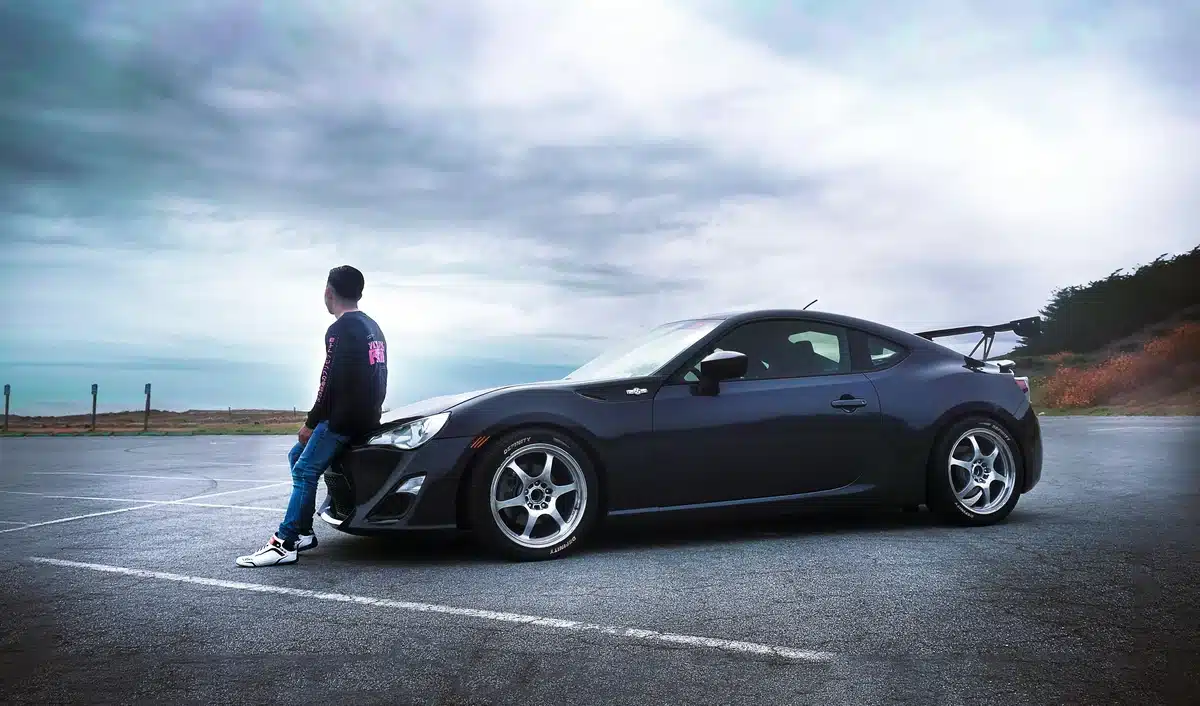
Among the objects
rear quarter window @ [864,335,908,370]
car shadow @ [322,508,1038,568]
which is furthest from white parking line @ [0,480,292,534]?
rear quarter window @ [864,335,908,370]

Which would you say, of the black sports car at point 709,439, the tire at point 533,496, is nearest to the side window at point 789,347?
the black sports car at point 709,439

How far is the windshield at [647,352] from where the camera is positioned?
646 cm

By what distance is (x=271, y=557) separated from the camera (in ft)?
19.5

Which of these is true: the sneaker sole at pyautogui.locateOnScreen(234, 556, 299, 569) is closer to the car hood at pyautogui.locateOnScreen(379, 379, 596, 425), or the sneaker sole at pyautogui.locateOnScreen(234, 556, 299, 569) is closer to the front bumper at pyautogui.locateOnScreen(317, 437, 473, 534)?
the front bumper at pyautogui.locateOnScreen(317, 437, 473, 534)

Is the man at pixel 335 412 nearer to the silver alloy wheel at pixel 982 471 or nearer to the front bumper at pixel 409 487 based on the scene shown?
the front bumper at pixel 409 487

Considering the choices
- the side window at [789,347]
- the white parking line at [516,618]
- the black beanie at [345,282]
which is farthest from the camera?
the side window at [789,347]

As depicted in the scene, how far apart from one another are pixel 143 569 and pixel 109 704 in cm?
276

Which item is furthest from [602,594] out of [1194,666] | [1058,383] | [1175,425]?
[1058,383]

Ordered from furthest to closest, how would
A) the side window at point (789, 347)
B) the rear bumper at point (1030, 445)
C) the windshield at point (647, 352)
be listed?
the rear bumper at point (1030, 445)
the side window at point (789, 347)
the windshield at point (647, 352)

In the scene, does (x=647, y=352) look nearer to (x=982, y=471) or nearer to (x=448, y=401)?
(x=448, y=401)

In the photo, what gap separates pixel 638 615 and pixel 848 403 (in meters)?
2.66

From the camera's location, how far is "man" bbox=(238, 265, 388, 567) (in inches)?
235

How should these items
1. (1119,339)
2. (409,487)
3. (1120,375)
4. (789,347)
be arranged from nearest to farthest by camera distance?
(409,487), (789,347), (1120,375), (1119,339)

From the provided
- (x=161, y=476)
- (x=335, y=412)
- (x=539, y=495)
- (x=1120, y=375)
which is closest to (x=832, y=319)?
(x=539, y=495)
